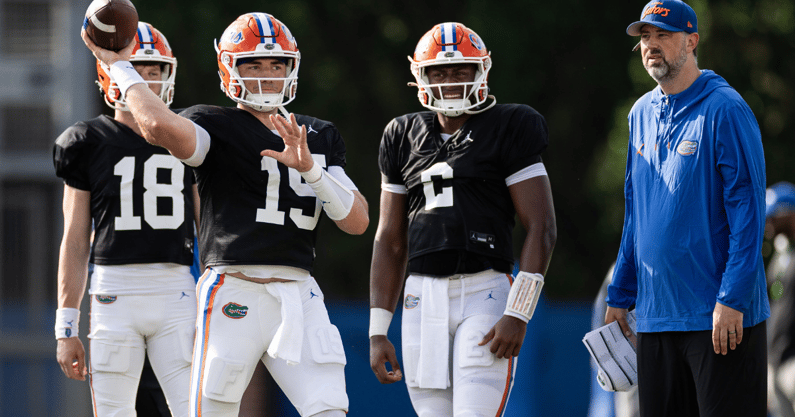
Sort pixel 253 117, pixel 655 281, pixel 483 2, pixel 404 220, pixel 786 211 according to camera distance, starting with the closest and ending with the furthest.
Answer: pixel 655 281 → pixel 253 117 → pixel 404 220 → pixel 786 211 → pixel 483 2

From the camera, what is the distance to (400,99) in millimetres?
11227

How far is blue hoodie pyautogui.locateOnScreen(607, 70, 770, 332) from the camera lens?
354cm

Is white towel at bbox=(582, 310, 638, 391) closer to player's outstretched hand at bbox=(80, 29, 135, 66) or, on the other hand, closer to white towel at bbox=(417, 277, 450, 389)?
white towel at bbox=(417, 277, 450, 389)

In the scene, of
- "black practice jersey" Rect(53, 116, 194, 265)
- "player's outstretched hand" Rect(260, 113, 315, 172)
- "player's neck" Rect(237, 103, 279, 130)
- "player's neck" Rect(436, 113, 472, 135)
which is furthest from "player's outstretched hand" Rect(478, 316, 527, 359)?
"black practice jersey" Rect(53, 116, 194, 265)

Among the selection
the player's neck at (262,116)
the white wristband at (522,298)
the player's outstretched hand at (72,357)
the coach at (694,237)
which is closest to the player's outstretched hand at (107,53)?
the player's neck at (262,116)

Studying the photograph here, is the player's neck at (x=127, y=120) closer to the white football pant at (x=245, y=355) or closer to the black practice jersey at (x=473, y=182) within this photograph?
the white football pant at (x=245, y=355)

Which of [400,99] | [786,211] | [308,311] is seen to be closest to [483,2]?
[400,99]

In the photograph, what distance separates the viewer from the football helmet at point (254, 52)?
158 inches

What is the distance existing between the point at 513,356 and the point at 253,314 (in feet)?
3.51

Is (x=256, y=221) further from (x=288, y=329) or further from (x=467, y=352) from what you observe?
(x=467, y=352)

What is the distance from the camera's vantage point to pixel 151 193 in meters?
4.73

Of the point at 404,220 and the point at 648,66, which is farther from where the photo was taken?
the point at 404,220

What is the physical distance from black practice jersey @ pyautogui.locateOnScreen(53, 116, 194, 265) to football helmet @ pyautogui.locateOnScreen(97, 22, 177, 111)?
0.50 ft

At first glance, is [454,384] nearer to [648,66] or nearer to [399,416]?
[648,66]
